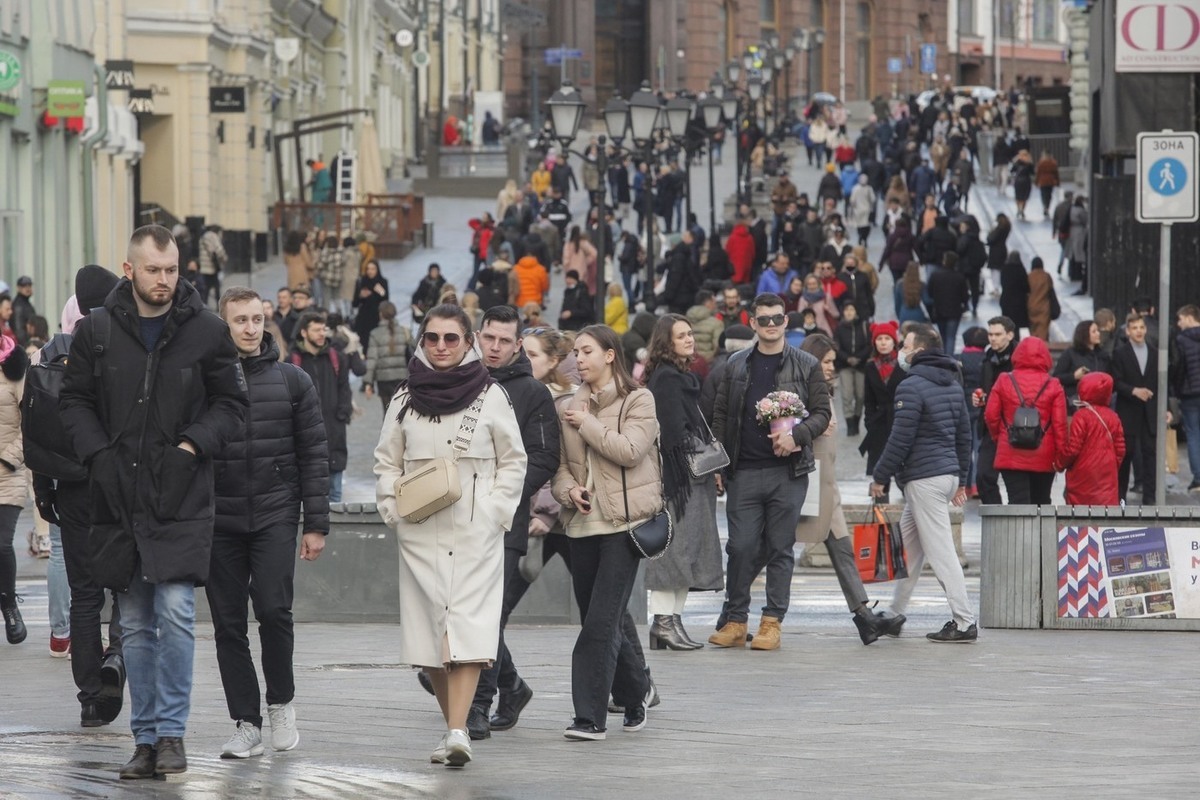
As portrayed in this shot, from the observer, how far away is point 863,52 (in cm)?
11750

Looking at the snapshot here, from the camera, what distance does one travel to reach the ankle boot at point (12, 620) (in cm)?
1248

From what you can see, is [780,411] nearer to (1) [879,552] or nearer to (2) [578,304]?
(1) [879,552]

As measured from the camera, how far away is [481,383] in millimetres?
8578

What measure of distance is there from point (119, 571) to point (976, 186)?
51.8 m

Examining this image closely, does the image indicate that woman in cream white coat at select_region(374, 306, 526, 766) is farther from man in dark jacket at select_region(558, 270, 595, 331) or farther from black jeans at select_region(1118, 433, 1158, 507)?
man in dark jacket at select_region(558, 270, 595, 331)

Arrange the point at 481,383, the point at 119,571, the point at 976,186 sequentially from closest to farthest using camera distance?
the point at 119,571 < the point at 481,383 < the point at 976,186

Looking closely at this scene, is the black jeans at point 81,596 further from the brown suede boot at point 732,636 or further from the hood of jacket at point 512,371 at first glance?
the brown suede boot at point 732,636

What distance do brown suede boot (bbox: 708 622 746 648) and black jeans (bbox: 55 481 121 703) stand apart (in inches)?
140

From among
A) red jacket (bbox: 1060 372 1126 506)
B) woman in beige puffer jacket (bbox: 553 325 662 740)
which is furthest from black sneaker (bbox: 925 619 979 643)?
woman in beige puffer jacket (bbox: 553 325 662 740)

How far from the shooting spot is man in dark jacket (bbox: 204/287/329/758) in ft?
28.1

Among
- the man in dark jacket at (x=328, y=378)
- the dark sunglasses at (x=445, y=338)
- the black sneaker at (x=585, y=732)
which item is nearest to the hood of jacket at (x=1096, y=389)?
the man in dark jacket at (x=328, y=378)

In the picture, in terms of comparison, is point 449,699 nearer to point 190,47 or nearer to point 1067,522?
point 1067,522

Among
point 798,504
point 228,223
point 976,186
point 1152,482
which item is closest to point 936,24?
point 976,186

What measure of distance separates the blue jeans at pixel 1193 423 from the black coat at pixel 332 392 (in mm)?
6973
